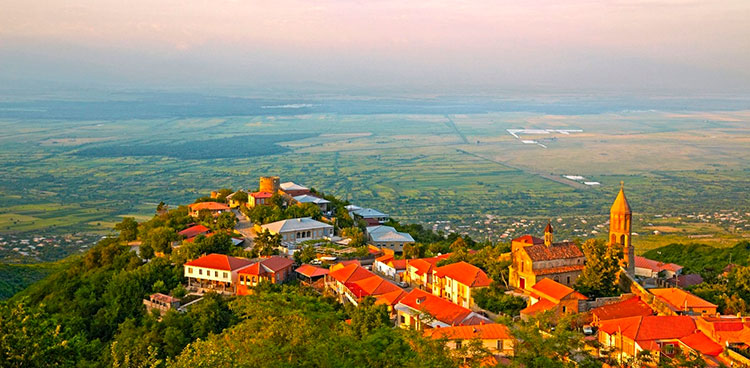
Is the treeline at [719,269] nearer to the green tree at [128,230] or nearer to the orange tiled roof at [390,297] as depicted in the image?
the orange tiled roof at [390,297]

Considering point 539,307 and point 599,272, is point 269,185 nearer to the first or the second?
point 599,272

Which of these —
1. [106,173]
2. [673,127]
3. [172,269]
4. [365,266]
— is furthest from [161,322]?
[673,127]

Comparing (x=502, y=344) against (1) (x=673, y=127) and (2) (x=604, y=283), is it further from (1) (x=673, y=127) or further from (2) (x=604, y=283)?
(1) (x=673, y=127)

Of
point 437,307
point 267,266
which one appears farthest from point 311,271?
point 437,307

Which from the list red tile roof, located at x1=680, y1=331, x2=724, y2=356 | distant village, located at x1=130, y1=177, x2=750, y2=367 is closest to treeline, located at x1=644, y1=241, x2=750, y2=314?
distant village, located at x1=130, y1=177, x2=750, y2=367

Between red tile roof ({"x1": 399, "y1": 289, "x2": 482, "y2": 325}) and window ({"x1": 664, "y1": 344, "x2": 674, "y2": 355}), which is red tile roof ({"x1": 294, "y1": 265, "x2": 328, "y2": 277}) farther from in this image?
window ({"x1": 664, "y1": 344, "x2": 674, "y2": 355})

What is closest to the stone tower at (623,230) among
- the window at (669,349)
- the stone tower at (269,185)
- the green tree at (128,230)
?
the window at (669,349)
